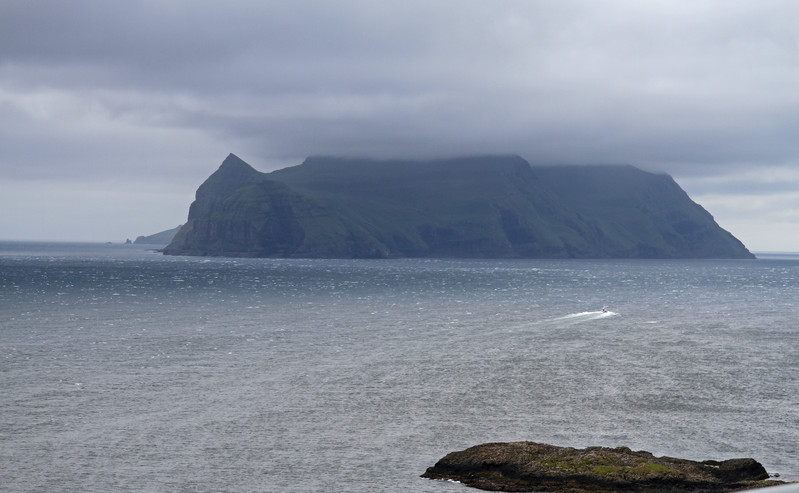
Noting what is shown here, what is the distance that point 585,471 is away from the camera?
130ft

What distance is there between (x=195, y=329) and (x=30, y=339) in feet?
71.5

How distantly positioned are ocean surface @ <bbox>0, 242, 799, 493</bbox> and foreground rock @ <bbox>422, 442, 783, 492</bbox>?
240 centimetres

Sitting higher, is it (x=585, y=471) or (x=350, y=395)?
(x=585, y=471)

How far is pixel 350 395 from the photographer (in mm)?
61938

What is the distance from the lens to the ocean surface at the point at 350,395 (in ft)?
140

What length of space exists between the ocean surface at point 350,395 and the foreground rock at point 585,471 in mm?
2401

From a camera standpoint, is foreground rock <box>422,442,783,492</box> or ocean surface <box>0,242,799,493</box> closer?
foreground rock <box>422,442,783,492</box>

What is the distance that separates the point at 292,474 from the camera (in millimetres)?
41188

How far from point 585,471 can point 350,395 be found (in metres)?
26.0

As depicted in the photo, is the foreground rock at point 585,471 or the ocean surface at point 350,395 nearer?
the foreground rock at point 585,471

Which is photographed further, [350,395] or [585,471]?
[350,395]

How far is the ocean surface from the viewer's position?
42812mm

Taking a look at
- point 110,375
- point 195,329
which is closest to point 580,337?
point 195,329

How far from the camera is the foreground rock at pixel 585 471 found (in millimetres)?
38469
